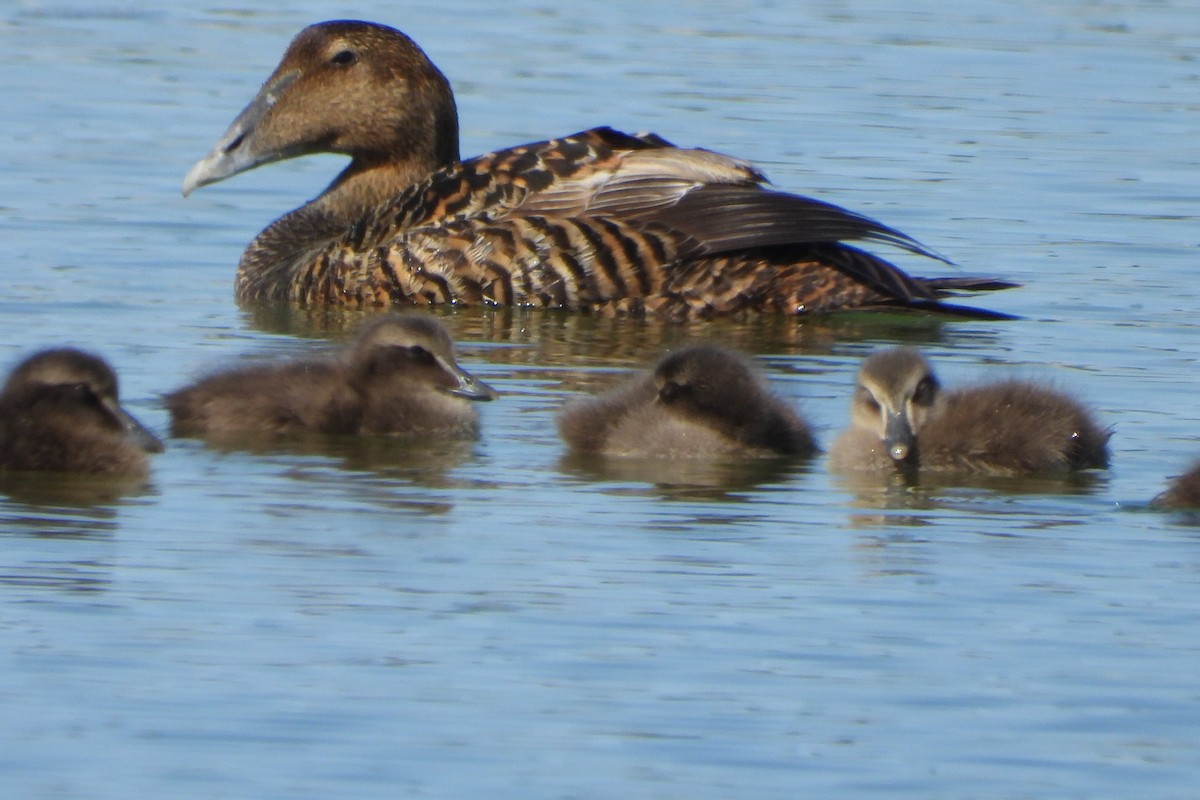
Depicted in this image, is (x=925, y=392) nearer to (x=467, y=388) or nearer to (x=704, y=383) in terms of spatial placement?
(x=704, y=383)

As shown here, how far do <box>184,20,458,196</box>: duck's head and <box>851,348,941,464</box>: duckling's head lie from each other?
5.08 meters

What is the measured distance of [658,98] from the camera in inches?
741

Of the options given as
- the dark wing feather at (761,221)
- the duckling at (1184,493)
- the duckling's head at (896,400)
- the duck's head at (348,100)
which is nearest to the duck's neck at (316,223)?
the duck's head at (348,100)

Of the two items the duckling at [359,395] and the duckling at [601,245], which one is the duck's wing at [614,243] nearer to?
the duckling at [601,245]

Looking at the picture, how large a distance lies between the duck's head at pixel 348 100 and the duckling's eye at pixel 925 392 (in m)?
5.06

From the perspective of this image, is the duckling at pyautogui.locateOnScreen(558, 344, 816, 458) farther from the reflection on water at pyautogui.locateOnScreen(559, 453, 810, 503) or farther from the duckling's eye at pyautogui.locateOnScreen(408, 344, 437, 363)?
the duckling's eye at pyautogui.locateOnScreen(408, 344, 437, 363)

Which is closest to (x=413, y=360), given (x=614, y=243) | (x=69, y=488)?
(x=69, y=488)

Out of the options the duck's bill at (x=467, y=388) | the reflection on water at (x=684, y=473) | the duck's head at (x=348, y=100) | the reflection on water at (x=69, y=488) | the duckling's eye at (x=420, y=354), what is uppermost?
the duck's head at (x=348, y=100)

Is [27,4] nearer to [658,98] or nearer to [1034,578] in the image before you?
[658,98]

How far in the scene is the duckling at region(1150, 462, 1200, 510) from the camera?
27.1ft

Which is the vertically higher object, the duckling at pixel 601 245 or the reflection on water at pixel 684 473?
the duckling at pixel 601 245

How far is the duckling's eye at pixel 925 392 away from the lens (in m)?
9.10

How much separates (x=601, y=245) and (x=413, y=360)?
10.4 ft

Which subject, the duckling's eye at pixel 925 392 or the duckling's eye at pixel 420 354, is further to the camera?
the duckling's eye at pixel 420 354
